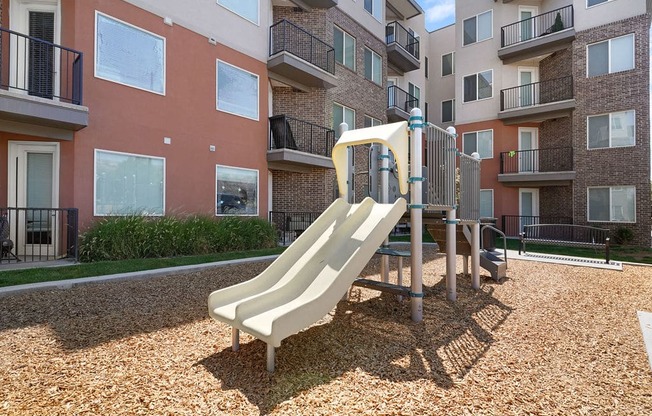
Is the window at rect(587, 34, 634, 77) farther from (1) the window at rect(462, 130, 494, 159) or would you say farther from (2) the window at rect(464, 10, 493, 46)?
(2) the window at rect(464, 10, 493, 46)

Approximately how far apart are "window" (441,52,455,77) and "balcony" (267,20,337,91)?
13.0 metres

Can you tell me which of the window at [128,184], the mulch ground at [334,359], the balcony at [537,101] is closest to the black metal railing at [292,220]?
the window at [128,184]

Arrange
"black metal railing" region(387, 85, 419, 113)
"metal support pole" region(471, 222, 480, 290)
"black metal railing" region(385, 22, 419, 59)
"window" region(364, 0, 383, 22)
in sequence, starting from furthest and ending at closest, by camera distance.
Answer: "black metal railing" region(387, 85, 419, 113)
"black metal railing" region(385, 22, 419, 59)
"window" region(364, 0, 383, 22)
"metal support pole" region(471, 222, 480, 290)

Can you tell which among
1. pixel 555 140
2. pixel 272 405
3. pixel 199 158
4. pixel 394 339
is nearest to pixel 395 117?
pixel 555 140

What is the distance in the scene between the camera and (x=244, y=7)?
41.0 ft

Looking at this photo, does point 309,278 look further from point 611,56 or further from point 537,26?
point 537,26

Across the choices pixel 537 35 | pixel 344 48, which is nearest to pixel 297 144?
pixel 344 48

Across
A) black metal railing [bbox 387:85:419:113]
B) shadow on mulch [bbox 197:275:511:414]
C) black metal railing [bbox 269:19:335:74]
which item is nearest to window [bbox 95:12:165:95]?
black metal railing [bbox 269:19:335:74]

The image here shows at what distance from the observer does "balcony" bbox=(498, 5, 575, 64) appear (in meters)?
17.1

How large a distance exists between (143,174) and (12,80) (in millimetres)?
3719

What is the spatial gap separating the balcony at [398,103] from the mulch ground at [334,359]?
15.6 m

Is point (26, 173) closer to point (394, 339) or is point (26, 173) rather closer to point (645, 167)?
point (394, 339)

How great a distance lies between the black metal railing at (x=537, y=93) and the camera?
17.4 metres

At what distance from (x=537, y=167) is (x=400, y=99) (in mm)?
8569
